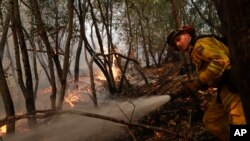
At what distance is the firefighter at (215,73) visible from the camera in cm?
365

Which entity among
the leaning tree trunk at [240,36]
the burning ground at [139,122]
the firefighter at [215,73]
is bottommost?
the burning ground at [139,122]

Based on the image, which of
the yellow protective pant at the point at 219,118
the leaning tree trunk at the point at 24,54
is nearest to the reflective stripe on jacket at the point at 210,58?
the yellow protective pant at the point at 219,118

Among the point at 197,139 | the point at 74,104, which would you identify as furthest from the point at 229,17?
the point at 74,104

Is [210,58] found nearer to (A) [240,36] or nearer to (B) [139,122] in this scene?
(A) [240,36]

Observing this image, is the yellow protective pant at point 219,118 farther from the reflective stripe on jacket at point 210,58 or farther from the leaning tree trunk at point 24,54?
the leaning tree trunk at point 24,54

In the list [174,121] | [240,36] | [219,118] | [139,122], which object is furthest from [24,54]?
[240,36]

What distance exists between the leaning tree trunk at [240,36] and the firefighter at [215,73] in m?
1.90

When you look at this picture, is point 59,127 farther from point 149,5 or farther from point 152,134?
point 149,5

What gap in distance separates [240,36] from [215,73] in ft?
6.80

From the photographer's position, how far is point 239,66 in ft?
5.67

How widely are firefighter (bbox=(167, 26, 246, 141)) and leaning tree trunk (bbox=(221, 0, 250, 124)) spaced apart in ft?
6.24

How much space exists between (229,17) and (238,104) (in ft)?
7.19

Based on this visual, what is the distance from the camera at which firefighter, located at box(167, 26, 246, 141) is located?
365cm

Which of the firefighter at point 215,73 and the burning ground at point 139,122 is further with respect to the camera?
the burning ground at point 139,122
